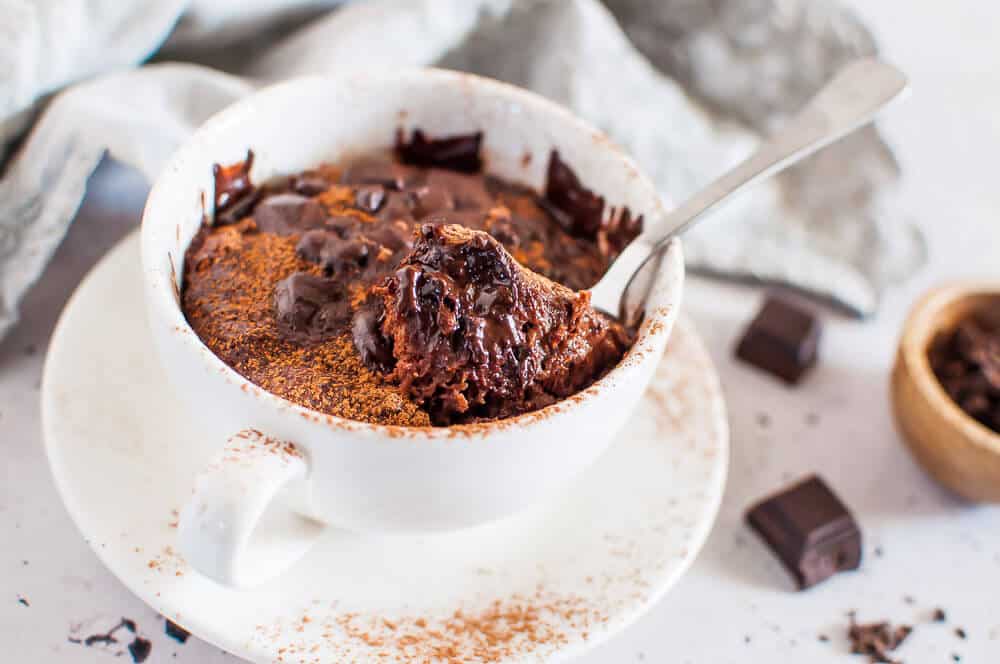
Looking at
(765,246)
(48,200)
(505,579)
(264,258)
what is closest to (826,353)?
(765,246)

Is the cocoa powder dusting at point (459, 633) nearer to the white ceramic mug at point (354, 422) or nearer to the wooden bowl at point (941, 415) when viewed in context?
the white ceramic mug at point (354, 422)

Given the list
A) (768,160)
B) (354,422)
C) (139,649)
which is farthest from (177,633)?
(768,160)

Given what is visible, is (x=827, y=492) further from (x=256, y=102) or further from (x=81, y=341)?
(x=81, y=341)

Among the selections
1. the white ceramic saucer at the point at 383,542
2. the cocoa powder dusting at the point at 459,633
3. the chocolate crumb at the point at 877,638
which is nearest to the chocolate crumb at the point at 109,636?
the white ceramic saucer at the point at 383,542

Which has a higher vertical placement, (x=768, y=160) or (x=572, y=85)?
(x=768, y=160)

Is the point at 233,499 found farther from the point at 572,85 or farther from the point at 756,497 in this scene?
the point at 572,85

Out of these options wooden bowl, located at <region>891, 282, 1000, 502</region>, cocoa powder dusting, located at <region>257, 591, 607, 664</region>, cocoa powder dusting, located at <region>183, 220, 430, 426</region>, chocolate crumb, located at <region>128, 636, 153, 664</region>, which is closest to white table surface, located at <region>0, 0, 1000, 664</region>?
chocolate crumb, located at <region>128, 636, 153, 664</region>

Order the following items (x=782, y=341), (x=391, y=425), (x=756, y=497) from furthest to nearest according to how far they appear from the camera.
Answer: (x=782, y=341) < (x=756, y=497) < (x=391, y=425)
